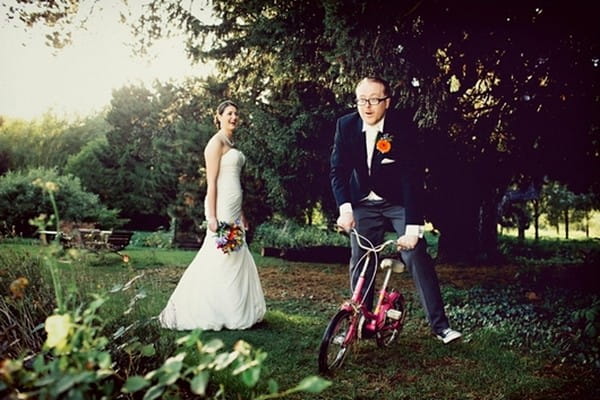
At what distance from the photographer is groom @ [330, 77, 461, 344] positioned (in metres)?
3.26

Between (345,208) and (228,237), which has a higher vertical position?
(345,208)

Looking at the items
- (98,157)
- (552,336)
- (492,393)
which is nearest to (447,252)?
(552,336)

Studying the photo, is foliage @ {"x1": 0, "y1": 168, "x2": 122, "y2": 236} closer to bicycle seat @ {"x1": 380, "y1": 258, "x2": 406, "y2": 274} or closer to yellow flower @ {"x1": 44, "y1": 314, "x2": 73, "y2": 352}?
bicycle seat @ {"x1": 380, "y1": 258, "x2": 406, "y2": 274}

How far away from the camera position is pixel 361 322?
9.59 feet

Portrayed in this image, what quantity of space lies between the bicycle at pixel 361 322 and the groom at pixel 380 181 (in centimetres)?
15

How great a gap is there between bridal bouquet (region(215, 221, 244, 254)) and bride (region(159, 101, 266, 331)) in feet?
0.08

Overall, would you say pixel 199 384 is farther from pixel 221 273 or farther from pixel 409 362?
pixel 221 273

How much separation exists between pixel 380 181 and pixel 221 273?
4.28ft

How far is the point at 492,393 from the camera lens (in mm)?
2566

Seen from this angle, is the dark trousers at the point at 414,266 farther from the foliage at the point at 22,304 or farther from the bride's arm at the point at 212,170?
the foliage at the point at 22,304

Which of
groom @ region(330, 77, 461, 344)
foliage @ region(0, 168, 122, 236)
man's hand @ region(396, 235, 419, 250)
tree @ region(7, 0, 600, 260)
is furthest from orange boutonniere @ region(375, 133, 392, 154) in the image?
foliage @ region(0, 168, 122, 236)

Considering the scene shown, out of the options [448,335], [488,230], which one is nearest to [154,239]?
[488,230]

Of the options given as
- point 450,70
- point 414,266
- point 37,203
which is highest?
point 450,70

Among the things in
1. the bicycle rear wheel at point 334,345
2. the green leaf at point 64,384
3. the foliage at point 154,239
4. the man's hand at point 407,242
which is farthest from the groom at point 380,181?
the foliage at point 154,239
